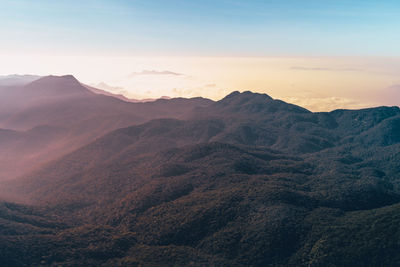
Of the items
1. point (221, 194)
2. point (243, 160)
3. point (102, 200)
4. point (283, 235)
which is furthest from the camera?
point (243, 160)

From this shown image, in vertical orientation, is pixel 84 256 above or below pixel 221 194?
below

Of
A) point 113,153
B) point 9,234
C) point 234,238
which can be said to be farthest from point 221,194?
point 113,153

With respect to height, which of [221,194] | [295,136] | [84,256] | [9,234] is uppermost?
[295,136]

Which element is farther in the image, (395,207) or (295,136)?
(295,136)

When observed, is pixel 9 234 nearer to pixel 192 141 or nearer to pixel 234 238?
pixel 234 238

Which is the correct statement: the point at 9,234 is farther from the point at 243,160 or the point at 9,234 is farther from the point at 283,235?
the point at 243,160

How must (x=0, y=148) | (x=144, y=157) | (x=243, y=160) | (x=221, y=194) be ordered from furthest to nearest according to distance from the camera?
(x=0, y=148) → (x=144, y=157) → (x=243, y=160) → (x=221, y=194)
